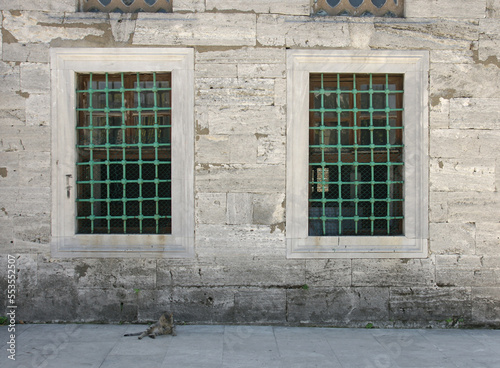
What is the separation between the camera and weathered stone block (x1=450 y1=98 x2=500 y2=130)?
418 cm

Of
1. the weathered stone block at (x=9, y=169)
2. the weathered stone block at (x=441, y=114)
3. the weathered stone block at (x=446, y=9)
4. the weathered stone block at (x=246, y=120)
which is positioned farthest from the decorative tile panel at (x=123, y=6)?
the weathered stone block at (x=441, y=114)

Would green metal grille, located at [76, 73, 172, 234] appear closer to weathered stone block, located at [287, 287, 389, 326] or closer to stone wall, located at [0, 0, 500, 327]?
stone wall, located at [0, 0, 500, 327]

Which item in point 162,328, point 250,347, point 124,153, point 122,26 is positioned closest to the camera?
point 250,347

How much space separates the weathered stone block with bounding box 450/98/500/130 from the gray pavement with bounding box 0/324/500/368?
218 cm

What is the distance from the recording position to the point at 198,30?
4.15 meters

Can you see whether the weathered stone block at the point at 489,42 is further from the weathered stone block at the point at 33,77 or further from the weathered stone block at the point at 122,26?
the weathered stone block at the point at 33,77

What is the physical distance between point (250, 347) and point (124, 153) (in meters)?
2.37

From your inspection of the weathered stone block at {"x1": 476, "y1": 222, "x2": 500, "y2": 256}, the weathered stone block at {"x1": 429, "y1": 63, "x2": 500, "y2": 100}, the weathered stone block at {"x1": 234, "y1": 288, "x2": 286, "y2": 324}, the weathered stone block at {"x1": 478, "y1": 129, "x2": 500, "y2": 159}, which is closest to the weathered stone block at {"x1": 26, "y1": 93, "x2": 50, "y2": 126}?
the weathered stone block at {"x1": 234, "y1": 288, "x2": 286, "y2": 324}

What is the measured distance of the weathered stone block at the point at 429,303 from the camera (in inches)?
165

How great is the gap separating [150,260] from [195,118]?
158cm

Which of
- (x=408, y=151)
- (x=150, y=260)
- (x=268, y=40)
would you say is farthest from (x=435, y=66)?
(x=150, y=260)

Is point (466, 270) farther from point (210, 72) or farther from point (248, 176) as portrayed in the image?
point (210, 72)

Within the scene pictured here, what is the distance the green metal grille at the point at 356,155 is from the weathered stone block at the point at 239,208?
0.70 meters

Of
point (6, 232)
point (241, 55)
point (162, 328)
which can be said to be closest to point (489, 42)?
point (241, 55)
